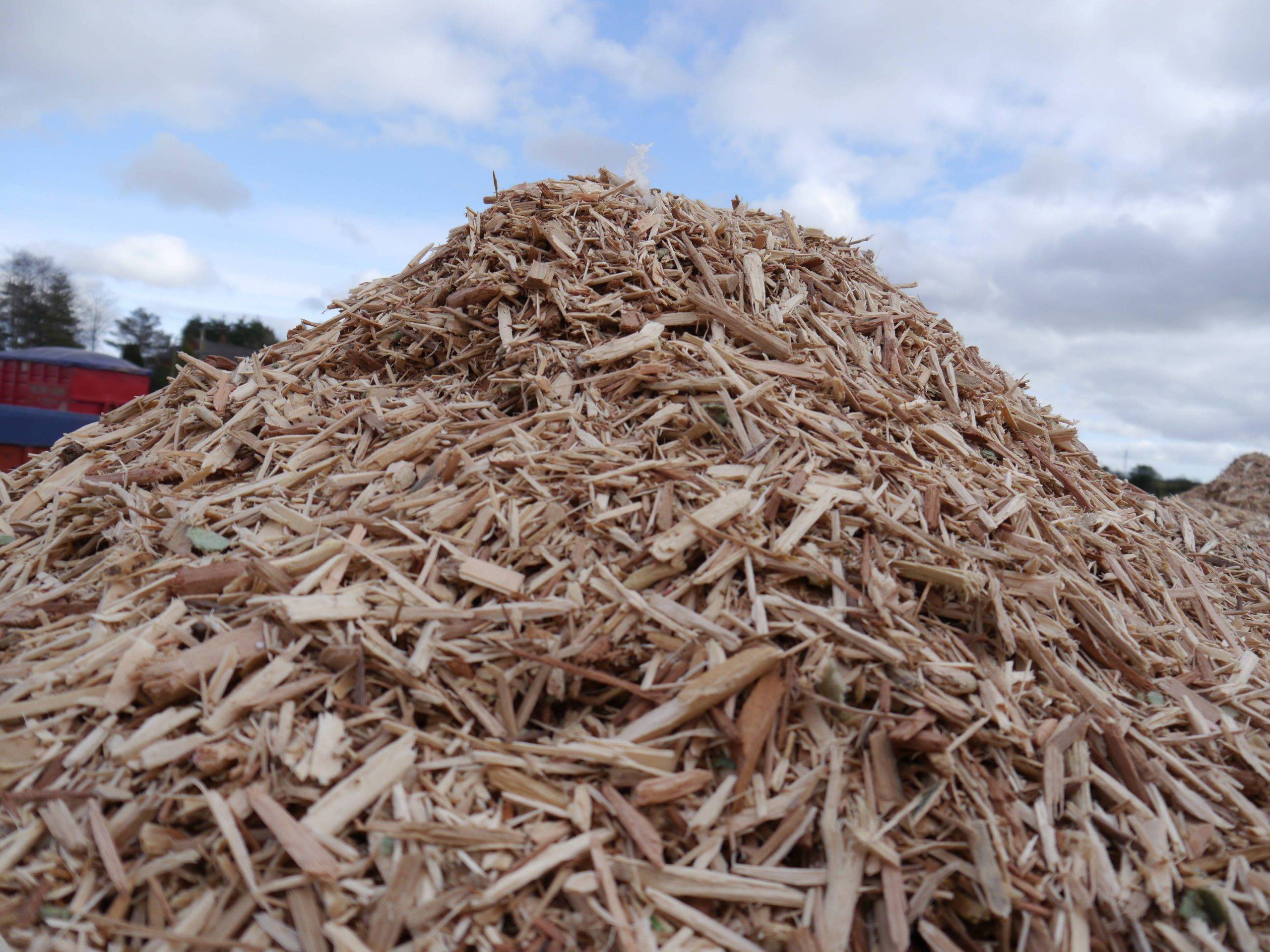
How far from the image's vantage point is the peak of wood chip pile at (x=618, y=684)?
1951 millimetres

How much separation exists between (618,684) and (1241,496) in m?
9.70

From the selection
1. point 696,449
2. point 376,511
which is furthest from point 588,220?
point 376,511

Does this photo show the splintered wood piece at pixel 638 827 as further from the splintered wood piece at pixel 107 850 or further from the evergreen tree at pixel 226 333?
the evergreen tree at pixel 226 333

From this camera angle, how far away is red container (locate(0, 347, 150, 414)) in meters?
8.63

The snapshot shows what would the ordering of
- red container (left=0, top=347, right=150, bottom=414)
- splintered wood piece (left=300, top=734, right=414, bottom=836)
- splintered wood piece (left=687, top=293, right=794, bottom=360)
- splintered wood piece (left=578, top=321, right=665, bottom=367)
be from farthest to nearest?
red container (left=0, top=347, right=150, bottom=414) < splintered wood piece (left=687, top=293, right=794, bottom=360) < splintered wood piece (left=578, top=321, right=665, bottom=367) < splintered wood piece (left=300, top=734, right=414, bottom=836)

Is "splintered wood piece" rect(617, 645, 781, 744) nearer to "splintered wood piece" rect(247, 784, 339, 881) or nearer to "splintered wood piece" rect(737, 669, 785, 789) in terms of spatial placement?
"splintered wood piece" rect(737, 669, 785, 789)

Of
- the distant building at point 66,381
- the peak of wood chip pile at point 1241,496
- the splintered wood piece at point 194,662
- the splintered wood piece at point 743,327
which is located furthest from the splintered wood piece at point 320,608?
the distant building at point 66,381

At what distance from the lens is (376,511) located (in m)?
2.81

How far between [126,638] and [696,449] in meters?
1.93

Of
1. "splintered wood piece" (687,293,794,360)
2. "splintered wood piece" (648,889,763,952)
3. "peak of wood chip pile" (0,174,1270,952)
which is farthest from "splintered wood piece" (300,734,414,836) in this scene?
"splintered wood piece" (687,293,794,360)

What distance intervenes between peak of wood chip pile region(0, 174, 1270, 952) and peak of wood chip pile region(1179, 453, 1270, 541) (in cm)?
446

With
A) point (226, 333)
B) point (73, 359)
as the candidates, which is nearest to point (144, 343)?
point (226, 333)

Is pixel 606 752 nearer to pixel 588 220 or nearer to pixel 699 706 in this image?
pixel 699 706

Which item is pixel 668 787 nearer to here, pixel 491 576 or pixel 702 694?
pixel 702 694
